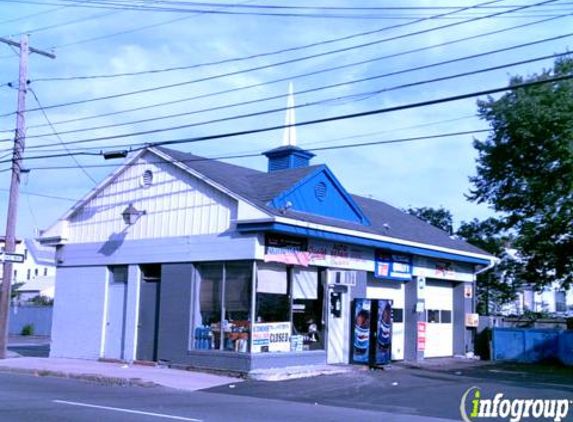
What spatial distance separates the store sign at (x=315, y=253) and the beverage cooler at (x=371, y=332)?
49.3 inches

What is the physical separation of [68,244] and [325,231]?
966 centimetres

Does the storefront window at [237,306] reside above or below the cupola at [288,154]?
below

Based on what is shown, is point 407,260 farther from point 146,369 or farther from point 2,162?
point 2,162

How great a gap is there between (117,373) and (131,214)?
17.8 ft

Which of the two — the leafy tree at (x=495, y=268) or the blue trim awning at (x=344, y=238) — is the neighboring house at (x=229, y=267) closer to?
the blue trim awning at (x=344, y=238)

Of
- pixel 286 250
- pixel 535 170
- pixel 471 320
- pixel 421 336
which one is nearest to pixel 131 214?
pixel 286 250

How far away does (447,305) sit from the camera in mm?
28547

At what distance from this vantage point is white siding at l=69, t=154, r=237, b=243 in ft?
67.8

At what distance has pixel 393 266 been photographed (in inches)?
961

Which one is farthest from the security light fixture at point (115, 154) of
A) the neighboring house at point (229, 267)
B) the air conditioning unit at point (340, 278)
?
the air conditioning unit at point (340, 278)

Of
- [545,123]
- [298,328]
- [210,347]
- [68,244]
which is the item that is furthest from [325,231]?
[545,123]

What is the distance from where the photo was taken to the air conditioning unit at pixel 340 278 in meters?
21.8

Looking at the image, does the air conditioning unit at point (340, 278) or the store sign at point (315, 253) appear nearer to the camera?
the store sign at point (315, 253)

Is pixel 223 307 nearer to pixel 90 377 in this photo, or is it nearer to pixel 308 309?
pixel 308 309
